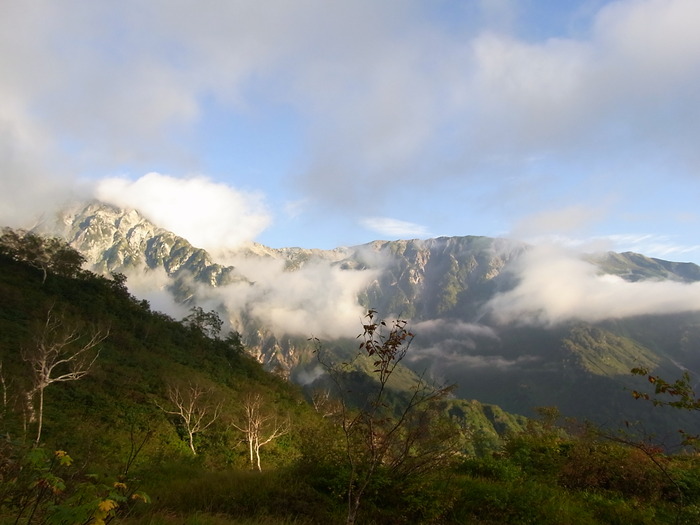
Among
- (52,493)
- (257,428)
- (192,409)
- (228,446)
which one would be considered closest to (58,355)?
(192,409)

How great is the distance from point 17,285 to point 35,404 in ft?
97.1

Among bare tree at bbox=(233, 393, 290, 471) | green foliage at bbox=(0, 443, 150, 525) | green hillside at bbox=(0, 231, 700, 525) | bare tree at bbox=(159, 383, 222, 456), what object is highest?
green foliage at bbox=(0, 443, 150, 525)

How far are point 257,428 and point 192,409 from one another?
6.89 meters

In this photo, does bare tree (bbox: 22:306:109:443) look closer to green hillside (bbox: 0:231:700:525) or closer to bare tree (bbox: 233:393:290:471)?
green hillside (bbox: 0:231:700:525)

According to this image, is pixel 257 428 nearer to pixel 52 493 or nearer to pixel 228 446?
pixel 228 446

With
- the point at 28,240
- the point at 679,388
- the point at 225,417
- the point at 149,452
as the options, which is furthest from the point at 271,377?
the point at 679,388

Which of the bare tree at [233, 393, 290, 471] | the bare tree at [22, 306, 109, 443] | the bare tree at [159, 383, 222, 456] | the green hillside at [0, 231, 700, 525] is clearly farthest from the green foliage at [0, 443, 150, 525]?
the bare tree at [159, 383, 222, 456]

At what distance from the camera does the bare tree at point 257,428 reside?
121ft

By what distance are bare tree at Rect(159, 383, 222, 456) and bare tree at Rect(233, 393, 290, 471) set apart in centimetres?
292

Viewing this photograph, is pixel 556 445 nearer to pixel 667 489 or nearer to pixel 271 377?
pixel 667 489

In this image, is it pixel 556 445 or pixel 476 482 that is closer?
pixel 476 482

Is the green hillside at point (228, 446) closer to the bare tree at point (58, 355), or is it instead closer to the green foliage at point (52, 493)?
the green foliage at point (52, 493)

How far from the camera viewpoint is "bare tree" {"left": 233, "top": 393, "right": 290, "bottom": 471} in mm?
37000

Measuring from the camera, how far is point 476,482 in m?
9.67
